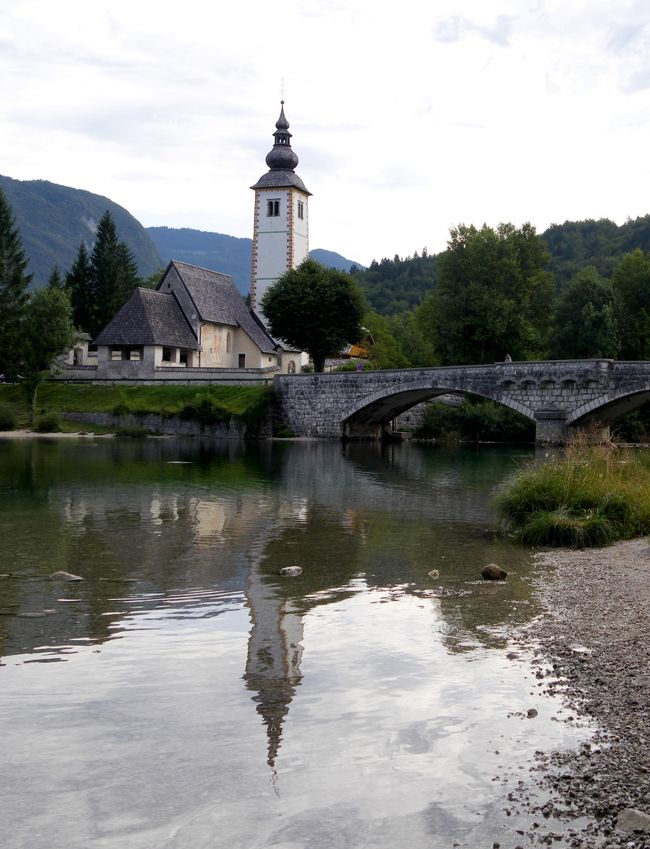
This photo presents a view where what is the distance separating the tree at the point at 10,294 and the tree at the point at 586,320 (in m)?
39.5

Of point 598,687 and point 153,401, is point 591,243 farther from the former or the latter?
point 598,687

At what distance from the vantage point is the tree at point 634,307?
71.8 m

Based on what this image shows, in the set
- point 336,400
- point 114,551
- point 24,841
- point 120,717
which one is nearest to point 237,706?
point 120,717

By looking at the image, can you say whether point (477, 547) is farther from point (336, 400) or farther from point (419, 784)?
point (336, 400)

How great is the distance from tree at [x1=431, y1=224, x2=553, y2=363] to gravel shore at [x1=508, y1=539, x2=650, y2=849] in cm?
5618

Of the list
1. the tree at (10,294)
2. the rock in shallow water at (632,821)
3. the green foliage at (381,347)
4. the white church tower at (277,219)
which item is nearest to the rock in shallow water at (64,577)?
the rock in shallow water at (632,821)

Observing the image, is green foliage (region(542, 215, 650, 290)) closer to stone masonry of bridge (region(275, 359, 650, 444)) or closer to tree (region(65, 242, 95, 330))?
stone masonry of bridge (region(275, 359, 650, 444))

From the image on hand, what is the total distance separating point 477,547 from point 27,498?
13415 mm

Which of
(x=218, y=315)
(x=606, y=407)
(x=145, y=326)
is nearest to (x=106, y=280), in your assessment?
(x=218, y=315)

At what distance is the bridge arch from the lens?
181ft

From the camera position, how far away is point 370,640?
1123cm

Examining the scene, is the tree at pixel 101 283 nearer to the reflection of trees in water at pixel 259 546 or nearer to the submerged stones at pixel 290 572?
the reflection of trees in water at pixel 259 546

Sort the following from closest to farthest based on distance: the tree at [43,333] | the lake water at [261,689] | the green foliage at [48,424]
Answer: the lake water at [261,689]
the green foliage at [48,424]
the tree at [43,333]

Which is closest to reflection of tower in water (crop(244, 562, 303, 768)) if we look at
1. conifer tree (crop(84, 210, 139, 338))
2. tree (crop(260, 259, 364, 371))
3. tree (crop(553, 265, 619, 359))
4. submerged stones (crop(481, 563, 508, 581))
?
submerged stones (crop(481, 563, 508, 581))
